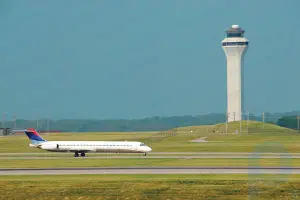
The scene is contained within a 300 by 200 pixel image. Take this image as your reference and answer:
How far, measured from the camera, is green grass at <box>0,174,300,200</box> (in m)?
67.3

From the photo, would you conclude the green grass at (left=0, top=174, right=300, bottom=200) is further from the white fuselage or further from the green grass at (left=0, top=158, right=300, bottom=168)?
the white fuselage

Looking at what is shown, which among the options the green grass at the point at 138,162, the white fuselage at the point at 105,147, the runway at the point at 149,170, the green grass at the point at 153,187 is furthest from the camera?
the white fuselage at the point at 105,147

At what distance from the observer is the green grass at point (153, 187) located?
67.3m

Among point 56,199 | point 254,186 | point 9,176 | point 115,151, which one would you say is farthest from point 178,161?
point 56,199

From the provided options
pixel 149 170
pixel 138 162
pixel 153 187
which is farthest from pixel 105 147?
pixel 153 187

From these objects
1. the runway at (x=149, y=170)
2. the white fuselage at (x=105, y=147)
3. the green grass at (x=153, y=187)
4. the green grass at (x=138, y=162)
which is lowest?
the green grass at (x=153, y=187)

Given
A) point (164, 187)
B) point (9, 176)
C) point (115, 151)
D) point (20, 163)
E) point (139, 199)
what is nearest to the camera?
point (139, 199)

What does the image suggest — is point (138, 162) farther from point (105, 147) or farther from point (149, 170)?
point (105, 147)

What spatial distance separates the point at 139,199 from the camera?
66.0m

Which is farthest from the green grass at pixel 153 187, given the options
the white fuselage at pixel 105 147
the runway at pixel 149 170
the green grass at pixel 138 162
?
the white fuselage at pixel 105 147

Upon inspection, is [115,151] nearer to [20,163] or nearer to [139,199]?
[20,163]

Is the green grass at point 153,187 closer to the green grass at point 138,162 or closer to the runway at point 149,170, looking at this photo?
the runway at point 149,170

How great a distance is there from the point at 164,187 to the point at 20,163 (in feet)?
137

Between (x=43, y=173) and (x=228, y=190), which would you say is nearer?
(x=228, y=190)
